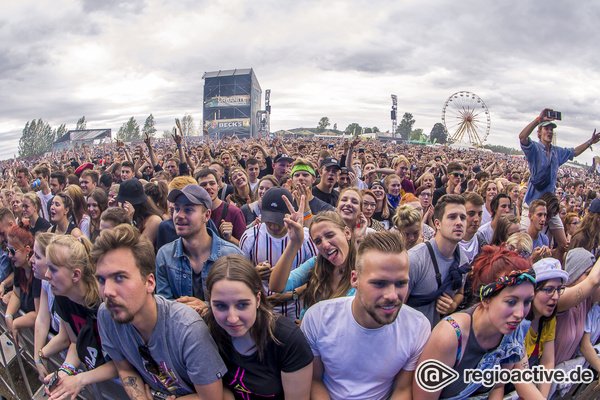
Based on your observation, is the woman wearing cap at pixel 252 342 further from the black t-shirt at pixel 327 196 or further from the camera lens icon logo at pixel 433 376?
the black t-shirt at pixel 327 196

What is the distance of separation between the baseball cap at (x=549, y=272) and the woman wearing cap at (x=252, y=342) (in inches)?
60.9

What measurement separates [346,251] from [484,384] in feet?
3.71

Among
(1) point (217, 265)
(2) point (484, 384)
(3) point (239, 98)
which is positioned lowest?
(2) point (484, 384)

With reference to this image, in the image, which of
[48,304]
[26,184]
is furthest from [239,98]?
[48,304]

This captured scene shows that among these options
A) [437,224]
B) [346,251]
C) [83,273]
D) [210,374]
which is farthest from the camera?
[437,224]

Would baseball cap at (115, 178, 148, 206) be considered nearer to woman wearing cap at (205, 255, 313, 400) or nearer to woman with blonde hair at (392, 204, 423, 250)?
woman wearing cap at (205, 255, 313, 400)

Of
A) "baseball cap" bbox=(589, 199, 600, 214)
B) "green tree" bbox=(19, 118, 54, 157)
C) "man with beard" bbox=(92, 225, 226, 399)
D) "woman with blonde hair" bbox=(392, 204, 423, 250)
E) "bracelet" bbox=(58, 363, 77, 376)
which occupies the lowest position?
"bracelet" bbox=(58, 363, 77, 376)

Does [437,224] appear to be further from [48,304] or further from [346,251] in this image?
[48,304]

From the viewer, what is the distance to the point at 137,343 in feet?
7.00

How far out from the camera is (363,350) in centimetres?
204

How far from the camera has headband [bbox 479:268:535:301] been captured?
205cm

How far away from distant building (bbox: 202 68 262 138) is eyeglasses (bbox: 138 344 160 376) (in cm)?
7640
